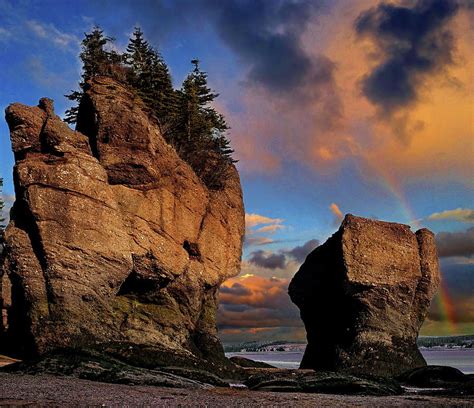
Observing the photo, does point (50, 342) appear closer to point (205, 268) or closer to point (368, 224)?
point (205, 268)

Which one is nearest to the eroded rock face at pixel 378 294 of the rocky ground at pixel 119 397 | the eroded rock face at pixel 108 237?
the eroded rock face at pixel 108 237

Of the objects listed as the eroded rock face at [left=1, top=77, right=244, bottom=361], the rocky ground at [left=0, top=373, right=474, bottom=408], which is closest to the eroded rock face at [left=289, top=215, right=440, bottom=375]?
the eroded rock face at [left=1, top=77, right=244, bottom=361]

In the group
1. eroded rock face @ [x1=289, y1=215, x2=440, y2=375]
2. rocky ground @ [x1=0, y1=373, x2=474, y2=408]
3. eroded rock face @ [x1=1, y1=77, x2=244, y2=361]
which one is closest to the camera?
rocky ground @ [x1=0, y1=373, x2=474, y2=408]

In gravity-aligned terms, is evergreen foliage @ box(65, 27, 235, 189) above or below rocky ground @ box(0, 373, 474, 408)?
above

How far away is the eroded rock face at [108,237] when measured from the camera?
105ft

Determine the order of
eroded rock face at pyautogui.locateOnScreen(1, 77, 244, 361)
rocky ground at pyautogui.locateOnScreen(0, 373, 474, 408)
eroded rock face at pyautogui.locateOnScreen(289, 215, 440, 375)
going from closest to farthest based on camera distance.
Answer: rocky ground at pyautogui.locateOnScreen(0, 373, 474, 408) → eroded rock face at pyautogui.locateOnScreen(1, 77, 244, 361) → eroded rock face at pyautogui.locateOnScreen(289, 215, 440, 375)

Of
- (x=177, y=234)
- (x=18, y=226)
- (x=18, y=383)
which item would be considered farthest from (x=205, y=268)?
(x=18, y=383)

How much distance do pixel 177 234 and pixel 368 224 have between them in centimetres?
1427

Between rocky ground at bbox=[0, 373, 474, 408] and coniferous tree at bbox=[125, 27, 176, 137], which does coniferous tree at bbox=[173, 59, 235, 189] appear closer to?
coniferous tree at bbox=[125, 27, 176, 137]

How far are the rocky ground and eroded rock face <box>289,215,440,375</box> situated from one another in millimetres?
→ 23281

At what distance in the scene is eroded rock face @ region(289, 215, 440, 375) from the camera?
42406mm

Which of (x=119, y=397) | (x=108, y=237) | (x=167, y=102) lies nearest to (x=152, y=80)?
(x=167, y=102)

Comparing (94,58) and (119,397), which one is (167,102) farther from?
(119,397)

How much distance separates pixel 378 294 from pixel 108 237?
66.3 ft
